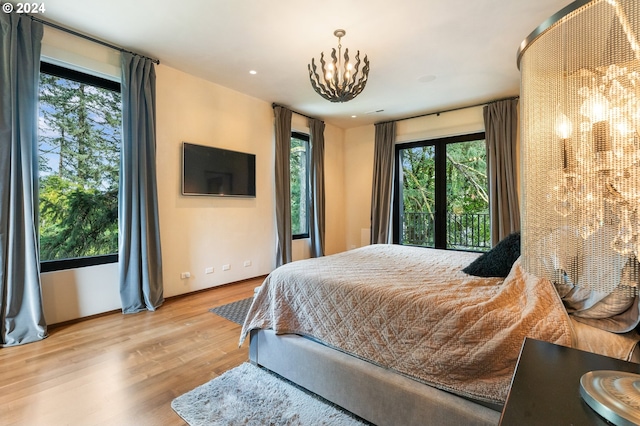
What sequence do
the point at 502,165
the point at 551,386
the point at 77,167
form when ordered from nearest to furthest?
the point at 551,386 < the point at 77,167 < the point at 502,165

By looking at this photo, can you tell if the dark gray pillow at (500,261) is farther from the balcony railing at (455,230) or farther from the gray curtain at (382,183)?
the gray curtain at (382,183)

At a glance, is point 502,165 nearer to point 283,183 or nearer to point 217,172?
point 283,183

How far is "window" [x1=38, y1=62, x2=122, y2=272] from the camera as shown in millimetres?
2787

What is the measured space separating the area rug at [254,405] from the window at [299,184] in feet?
11.1

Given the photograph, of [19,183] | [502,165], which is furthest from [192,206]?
[502,165]

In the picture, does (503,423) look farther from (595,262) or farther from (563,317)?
(563,317)

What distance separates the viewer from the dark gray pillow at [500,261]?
1.82 metres

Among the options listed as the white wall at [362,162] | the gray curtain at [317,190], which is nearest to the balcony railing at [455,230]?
the white wall at [362,162]

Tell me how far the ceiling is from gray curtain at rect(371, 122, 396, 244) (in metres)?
1.47

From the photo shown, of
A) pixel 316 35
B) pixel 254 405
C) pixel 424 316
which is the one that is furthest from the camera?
pixel 316 35

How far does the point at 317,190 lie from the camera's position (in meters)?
5.30

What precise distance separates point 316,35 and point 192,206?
8.22 ft

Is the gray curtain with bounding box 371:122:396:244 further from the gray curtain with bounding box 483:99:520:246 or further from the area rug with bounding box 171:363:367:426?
the area rug with bounding box 171:363:367:426

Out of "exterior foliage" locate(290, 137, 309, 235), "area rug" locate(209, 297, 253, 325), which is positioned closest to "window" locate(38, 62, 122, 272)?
"area rug" locate(209, 297, 253, 325)
